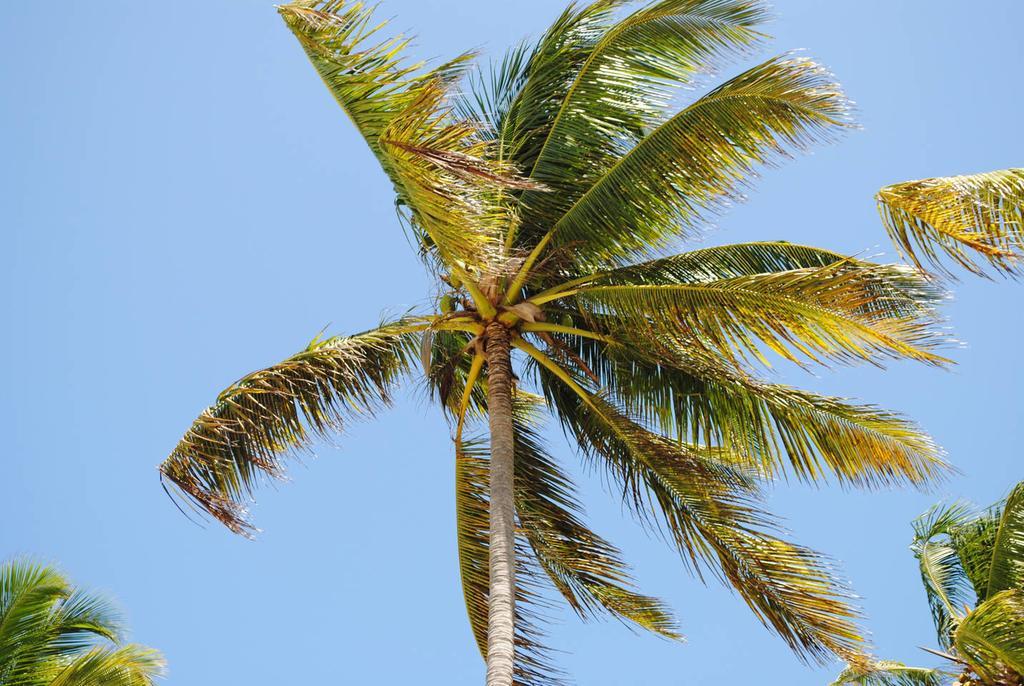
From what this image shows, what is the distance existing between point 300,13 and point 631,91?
138 inches

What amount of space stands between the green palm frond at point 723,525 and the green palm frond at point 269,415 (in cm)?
166

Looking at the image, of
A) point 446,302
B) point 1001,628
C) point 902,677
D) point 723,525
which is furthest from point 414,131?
point 902,677

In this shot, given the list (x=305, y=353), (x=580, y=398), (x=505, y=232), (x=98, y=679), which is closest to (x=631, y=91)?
(x=505, y=232)

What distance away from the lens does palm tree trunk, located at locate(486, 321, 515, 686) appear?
380 inches

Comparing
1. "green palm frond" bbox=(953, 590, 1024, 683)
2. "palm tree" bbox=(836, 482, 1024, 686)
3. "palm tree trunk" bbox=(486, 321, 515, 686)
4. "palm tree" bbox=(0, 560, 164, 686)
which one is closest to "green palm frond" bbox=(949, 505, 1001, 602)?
"palm tree" bbox=(836, 482, 1024, 686)

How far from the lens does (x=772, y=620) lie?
10930mm

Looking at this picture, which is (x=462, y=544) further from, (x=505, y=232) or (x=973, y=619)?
(x=973, y=619)

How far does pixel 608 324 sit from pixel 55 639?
6.88 metres

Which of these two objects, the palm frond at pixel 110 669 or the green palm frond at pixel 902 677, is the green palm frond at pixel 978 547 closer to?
the green palm frond at pixel 902 677

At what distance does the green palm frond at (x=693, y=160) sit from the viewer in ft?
33.5

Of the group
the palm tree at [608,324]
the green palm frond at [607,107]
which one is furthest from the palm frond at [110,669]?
the green palm frond at [607,107]

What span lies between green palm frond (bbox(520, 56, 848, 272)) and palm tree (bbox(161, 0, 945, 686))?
20mm

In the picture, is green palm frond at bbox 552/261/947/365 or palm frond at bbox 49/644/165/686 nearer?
green palm frond at bbox 552/261/947/365

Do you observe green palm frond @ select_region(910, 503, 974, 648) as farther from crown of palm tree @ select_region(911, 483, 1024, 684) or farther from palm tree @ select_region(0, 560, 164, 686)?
palm tree @ select_region(0, 560, 164, 686)
